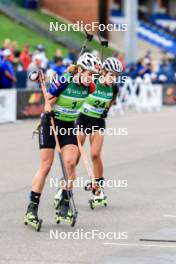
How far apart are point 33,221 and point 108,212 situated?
169 centimetres

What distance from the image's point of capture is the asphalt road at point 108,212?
8.94m

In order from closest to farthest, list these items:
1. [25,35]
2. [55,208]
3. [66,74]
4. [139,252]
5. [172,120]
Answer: [139,252] → [66,74] → [55,208] → [172,120] → [25,35]

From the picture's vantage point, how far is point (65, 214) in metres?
10.5

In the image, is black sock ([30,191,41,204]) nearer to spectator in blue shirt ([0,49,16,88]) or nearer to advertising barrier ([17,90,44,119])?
spectator in blue shirt ([0,49,16,88])

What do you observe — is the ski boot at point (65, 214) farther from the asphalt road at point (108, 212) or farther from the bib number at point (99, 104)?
the bib number at point (99, 104)

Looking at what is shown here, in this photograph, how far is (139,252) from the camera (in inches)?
356

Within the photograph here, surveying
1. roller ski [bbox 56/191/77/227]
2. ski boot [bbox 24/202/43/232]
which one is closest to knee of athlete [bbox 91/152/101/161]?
roller ski [bbox 56/191/77/227]

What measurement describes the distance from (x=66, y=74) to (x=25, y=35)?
35.5 metres

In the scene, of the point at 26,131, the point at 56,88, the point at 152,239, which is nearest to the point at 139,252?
the point at 152,239

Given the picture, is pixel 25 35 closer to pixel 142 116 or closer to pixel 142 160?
pixel 142 116

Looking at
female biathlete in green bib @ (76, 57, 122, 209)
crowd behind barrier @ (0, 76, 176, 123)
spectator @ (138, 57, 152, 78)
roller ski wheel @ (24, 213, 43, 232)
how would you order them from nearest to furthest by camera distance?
roller ski wheel @ (24, 213, 43, 232), female biathlete in green bib @ (76, 57, 122, 209), crowd behind barrier @ (0, 76, 176, 123), spectator @ (138, 57, 152, 78)

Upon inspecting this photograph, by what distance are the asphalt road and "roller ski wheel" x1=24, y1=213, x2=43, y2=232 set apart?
66 millimetres

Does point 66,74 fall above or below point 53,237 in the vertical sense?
above

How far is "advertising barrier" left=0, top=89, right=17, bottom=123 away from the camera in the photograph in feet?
78.3
